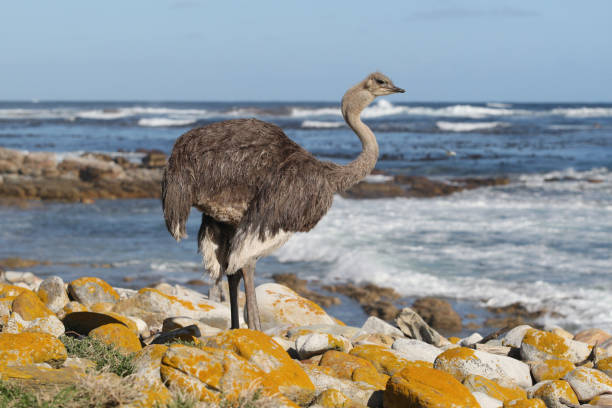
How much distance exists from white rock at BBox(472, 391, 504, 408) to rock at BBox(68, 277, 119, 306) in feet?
14.1

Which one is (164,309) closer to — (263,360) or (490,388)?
(263,360)

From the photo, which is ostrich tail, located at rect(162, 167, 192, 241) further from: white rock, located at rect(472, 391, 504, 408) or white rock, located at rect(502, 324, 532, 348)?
white rock, located at rect(502, 324, 532, 348)

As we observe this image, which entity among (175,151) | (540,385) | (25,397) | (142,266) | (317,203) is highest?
(175,151)

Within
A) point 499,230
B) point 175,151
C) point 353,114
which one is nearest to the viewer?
point 175,151

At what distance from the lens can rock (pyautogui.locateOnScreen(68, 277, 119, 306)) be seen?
7469 millimetres

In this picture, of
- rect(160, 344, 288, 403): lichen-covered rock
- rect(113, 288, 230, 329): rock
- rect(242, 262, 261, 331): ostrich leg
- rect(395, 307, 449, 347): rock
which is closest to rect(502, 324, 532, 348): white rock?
rect(395, 307, 449, 347): rock

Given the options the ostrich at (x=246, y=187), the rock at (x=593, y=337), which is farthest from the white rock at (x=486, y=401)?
the rock at (x=593, y=337)

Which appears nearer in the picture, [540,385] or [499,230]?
[540,385]

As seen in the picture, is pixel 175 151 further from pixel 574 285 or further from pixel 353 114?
pixel 574 285

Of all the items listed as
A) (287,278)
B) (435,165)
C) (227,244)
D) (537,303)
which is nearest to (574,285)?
(537,303)

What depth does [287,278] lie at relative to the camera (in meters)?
11.2

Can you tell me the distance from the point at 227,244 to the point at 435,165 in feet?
81.7

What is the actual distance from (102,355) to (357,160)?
2442mm

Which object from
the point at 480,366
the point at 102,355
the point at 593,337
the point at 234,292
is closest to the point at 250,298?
the point at 234,292
